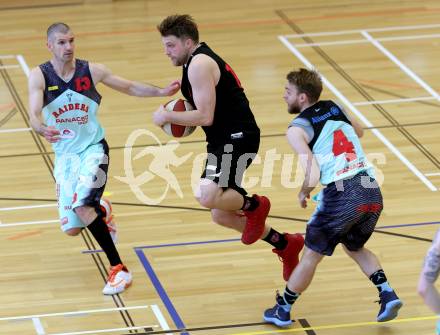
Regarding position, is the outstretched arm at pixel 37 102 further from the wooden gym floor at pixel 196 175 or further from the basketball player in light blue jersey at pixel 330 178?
the basketball player in light blue jersey at pixel 330 178

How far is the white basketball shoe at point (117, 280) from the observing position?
26.9 feet

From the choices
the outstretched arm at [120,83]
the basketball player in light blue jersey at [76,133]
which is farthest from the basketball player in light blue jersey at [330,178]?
the outstretched arm at [120,83]

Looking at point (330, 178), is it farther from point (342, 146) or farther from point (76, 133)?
point (76, 133)

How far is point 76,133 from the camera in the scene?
8.38 meters

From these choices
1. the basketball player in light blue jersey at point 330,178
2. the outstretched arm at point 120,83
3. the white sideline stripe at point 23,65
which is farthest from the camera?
the white sideline stripe at point 23,65

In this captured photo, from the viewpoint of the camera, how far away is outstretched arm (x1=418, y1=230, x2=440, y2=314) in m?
5.96

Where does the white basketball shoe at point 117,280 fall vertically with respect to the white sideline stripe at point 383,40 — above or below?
below

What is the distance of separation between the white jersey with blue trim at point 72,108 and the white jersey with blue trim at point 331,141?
1786 mm

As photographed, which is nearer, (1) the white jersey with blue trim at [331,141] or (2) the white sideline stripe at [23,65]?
(1) the white jersey with blue trim at [331,141]

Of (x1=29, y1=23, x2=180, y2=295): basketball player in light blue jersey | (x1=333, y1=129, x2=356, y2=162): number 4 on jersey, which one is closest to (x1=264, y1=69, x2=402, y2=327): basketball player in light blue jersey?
(x1=333, y1=129, x2=356, y2=162): number 4 on jersey

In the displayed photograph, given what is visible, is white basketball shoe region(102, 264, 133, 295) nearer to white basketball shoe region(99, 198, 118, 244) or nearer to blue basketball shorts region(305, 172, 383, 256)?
white basketball shoe region(99, 198, 118, 244)

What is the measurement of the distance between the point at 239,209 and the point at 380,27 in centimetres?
751

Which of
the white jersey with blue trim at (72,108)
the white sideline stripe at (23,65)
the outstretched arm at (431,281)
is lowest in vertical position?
the outstretched arm at (431,281)

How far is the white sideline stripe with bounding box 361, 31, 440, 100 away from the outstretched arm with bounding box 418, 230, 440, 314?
21.5ft
